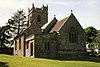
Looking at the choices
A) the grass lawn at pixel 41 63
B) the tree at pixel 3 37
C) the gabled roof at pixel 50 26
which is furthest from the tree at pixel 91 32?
the grass lawn at pixel 41 63

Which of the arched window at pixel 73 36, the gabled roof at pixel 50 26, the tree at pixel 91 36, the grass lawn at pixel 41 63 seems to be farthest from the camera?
the tree at pixel 91 36

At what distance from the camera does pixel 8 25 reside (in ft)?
279

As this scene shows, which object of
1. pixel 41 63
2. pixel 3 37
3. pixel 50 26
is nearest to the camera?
pixel 41 63

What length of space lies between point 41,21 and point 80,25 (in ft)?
61.6

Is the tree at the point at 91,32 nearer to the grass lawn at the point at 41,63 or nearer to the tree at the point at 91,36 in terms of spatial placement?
the tree at the point at 91,36

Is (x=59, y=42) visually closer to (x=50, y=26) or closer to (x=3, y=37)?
(x=50, y=26)

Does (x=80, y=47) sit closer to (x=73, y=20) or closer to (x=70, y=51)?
(x=70, y=51)

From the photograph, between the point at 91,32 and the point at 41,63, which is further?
the point at 91,32

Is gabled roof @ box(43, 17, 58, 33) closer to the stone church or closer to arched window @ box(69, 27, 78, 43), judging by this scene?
the stone church

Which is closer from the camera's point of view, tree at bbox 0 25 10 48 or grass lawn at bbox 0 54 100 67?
grass lawn at bbox 0 54 100 67

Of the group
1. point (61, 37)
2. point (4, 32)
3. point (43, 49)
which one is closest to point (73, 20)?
point (61, 37)

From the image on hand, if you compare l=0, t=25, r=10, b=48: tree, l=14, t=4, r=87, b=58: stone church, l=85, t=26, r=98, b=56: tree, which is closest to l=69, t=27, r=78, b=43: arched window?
l=14, t=4, r=87, b=58: stone church

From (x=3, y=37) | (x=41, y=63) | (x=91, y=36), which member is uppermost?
(x=3, y=37)

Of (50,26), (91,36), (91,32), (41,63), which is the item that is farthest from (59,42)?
(91,32)
